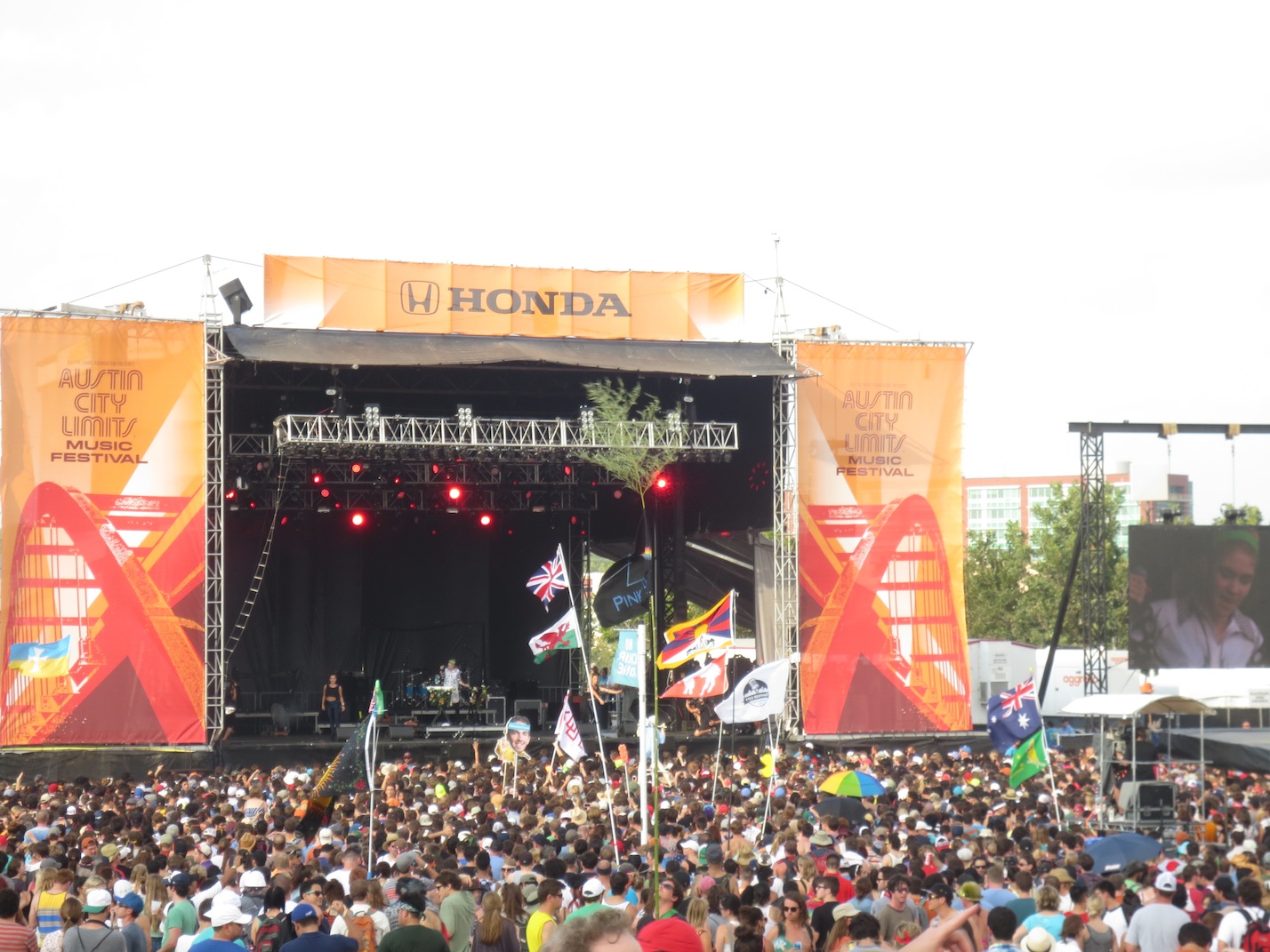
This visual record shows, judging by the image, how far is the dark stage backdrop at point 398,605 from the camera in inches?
1296

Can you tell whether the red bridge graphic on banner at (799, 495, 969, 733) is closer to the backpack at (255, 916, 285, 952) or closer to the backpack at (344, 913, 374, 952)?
the backpack at (344, 913, 374, 952)

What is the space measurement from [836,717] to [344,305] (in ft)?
36.2

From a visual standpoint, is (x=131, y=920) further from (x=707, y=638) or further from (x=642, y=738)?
(x=707, y=638)

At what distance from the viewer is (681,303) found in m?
28.0

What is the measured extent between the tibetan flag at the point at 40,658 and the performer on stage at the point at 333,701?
23.4ft

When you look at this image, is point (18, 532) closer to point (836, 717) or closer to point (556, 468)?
point (556, 468)

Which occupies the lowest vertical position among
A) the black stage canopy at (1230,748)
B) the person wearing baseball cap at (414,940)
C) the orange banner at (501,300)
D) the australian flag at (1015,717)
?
the black stage canopy at (1230,748)

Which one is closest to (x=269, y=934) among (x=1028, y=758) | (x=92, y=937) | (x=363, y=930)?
(x=363, y=930)

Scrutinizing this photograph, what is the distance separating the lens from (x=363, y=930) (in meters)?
8.91

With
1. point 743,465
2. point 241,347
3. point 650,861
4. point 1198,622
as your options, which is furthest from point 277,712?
point 650,861

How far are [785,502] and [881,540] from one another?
1894 mm

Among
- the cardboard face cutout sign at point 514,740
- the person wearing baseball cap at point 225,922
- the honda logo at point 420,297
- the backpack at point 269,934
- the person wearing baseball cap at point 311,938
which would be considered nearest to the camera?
the person wearing baseball cap at point 311,938

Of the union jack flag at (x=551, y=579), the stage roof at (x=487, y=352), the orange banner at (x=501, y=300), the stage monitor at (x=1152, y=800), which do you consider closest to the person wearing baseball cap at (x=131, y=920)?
the union jack flag at (x=551, y=579)

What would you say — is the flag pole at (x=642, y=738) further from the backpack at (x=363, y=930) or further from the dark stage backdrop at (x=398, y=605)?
the dark stage backdrop at (x=398, y=605)
